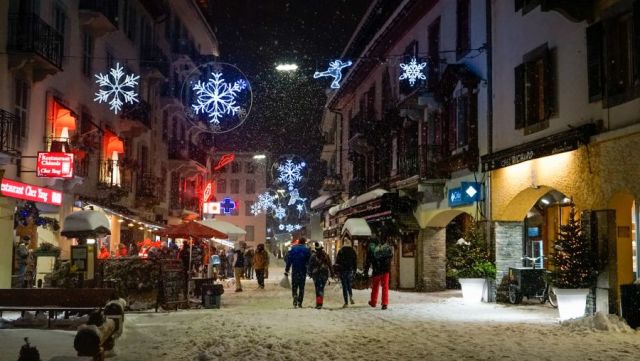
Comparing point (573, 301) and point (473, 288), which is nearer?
point (573, 301)

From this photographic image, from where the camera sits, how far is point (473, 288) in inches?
724

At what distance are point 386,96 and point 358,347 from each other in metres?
21.2

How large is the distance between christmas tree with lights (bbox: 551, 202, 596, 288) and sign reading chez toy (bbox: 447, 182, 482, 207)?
17.6 ft

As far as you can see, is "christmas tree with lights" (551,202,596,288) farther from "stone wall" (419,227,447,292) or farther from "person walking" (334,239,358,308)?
"stone wall" (419,227,447,292)

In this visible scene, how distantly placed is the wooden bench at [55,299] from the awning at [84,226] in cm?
612

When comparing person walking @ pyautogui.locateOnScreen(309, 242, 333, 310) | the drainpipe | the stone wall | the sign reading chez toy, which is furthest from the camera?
the stone wall

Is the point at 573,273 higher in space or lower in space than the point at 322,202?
lower

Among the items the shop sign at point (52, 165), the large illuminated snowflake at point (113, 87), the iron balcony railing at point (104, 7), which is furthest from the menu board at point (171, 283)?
the iron balcony railing at point (104, 7)

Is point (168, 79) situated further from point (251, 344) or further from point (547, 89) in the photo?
point (251, 344)

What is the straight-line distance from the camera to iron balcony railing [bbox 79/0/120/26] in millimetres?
25000

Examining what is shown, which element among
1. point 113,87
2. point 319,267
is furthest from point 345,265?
point 113,87

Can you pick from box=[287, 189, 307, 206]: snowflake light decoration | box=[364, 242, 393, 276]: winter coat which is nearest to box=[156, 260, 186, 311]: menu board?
box=[364, 242, 393, 276]: winter coat

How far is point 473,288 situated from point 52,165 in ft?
41.7

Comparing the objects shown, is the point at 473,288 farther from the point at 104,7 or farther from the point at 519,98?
the point at 104,7
